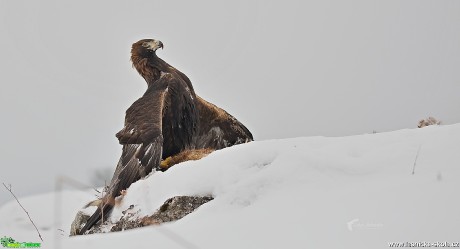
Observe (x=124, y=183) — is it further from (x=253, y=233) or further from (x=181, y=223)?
(x=253, y=233)

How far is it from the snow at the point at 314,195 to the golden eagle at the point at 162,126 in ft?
7.58

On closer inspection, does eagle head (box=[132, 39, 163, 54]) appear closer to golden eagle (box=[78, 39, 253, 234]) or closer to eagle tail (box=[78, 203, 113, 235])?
golden eagle (box=[78, 39, 253, 234])

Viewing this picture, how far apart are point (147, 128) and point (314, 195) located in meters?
5.02

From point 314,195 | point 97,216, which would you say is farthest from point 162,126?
point 314,195

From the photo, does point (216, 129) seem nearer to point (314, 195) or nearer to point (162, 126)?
point (162, 126)

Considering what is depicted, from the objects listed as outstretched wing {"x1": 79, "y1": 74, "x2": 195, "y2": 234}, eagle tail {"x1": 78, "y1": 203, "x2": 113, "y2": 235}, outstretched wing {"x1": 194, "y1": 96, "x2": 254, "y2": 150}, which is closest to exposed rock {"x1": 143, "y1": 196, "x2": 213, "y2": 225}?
eagle tail {"x1": 78, "y1": 203, "x2": 113, "y2": 235}

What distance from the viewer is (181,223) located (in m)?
3.96

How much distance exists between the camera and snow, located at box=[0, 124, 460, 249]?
3.20 m

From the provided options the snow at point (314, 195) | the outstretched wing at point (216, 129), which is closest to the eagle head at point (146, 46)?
the outstretched wing at point (216, 129)

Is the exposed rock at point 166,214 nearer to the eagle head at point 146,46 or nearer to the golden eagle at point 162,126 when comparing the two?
the golden eagle at point 162,126

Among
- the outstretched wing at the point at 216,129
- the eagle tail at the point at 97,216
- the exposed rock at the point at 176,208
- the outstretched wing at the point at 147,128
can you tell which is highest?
the outstretched wing at the point at 216,129

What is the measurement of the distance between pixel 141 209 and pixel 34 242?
198 centimetres

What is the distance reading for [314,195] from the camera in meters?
3.93

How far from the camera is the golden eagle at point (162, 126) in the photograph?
8.19 m
